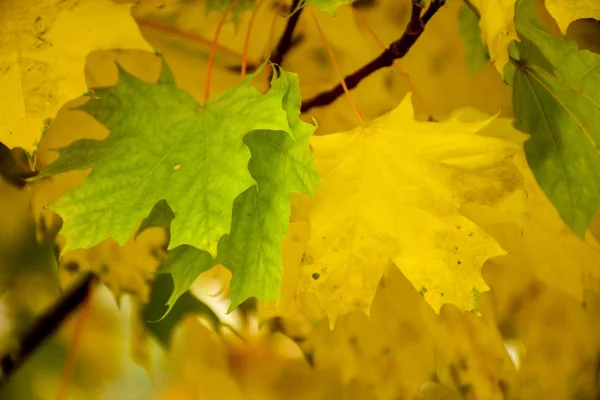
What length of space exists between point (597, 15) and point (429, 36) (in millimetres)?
205

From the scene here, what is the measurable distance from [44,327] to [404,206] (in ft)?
1.03

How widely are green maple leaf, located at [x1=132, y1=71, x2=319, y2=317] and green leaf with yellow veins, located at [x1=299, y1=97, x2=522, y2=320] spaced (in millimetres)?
35

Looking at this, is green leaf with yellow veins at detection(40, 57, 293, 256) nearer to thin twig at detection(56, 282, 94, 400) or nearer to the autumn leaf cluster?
the autumn leaf cluster

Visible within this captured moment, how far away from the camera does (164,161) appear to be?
1.03 ft

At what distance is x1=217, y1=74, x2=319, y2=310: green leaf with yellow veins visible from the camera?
321mm

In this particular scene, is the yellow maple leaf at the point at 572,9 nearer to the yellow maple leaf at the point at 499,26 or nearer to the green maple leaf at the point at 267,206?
the yellow maple leaf at the point at 499,26

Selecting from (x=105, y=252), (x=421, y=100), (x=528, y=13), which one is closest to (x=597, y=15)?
(x=528, y=13)

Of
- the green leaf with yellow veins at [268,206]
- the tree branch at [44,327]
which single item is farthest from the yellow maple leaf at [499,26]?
the tree branch at [44,327]

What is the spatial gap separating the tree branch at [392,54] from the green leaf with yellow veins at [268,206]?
0.39 feet

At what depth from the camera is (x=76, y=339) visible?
0.45 metres

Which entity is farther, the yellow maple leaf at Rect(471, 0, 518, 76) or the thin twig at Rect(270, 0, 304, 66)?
the thin twig at Rect(270, 0, 304, 66)

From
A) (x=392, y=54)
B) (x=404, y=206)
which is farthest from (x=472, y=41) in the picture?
(x=404, y=206)

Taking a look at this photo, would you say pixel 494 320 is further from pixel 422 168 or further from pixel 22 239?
pixel 22 239

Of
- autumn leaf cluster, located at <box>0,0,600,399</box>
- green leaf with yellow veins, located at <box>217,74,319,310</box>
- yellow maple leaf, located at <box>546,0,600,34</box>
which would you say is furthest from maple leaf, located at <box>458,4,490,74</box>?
green leaf with yellow veins, located at <box>217,74,319,310</box>
